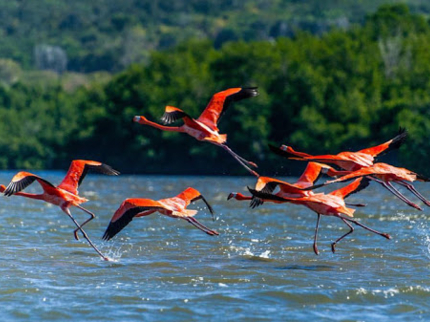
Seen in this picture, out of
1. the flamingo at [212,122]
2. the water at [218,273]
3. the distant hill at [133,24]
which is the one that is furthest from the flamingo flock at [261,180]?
the distant hill at [133,24]

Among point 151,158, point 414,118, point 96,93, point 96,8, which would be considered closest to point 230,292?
point 414,118

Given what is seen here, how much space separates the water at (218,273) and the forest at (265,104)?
23.8 meters

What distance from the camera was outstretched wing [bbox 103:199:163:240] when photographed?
1313cm

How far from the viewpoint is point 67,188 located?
1477cm

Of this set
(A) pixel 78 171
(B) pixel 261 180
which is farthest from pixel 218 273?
(A) pixel 78 171

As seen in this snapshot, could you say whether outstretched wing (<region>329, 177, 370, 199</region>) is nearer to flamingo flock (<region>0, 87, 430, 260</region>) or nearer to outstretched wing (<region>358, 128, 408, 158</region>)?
flamingo flock (<region>0, 87, 430, 260</region>)

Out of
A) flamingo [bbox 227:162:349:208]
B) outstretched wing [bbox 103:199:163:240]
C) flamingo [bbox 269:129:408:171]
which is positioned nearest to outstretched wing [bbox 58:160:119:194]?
outstretched wing [bbox 103:199:163:240]

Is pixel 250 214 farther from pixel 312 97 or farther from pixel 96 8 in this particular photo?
pixel 96 8

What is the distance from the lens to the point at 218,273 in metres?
13.2

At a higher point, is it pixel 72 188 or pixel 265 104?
pixel 72 188

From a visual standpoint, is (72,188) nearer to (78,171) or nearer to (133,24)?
(78,171)

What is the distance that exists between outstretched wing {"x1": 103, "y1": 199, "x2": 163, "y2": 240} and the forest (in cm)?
2934

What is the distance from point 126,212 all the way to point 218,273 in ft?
4.65

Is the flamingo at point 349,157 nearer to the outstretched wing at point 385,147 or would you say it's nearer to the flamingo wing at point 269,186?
the outstretched wing at point 385,147
